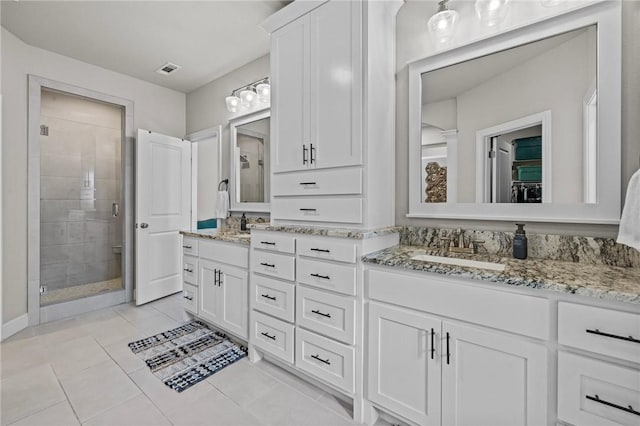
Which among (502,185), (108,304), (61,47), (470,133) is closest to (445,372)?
(502,185)

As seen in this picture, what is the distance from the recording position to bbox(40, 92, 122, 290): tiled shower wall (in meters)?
3.86

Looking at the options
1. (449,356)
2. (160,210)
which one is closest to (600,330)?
(449,356)

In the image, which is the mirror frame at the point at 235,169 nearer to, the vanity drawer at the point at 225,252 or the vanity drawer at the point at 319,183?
the vanity drawer at the point at 225,252

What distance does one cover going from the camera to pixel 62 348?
8.32 feet

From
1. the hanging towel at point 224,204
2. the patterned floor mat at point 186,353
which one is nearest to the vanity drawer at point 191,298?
the patterned floor mat at point 186,353

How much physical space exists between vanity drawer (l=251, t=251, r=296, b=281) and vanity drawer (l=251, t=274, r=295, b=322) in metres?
0.05

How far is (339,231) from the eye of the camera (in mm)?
1771

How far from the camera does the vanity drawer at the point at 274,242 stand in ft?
6.55

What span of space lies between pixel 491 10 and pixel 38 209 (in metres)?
4.16

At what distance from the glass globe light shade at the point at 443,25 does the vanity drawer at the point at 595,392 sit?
1.80m

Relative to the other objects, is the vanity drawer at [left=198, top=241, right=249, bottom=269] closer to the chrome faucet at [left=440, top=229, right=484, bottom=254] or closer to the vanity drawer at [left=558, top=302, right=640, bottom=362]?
the chrome faucet at [left=440, top=229, right=484, bottom=254]

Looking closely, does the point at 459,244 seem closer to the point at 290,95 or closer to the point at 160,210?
the point at 290,95

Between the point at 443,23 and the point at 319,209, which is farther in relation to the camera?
the point at 319,209

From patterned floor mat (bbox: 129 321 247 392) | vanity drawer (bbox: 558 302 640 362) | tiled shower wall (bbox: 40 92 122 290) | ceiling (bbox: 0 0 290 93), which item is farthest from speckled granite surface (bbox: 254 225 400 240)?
tiled shower wall (bbox: 40 92 122 290)
